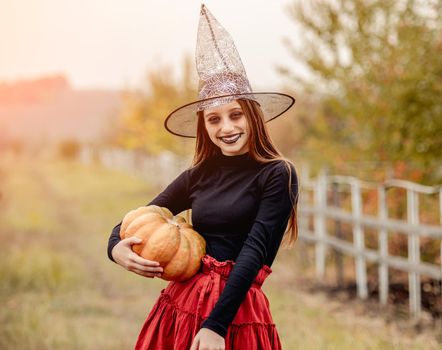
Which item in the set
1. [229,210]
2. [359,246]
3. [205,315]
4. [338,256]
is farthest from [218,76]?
[338,256]

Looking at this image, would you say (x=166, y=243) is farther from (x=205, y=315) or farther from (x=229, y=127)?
(x=229, y=127)

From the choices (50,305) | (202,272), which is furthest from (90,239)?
(202,272)

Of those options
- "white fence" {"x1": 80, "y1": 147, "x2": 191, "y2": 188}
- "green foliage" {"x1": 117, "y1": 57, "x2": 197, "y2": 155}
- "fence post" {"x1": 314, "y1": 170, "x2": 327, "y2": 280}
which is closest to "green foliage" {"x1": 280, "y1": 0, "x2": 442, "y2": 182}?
"fence post" {"x1": 314, "y1": 170, "x2": 327, "y2": 280}

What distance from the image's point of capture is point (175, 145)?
762 inches

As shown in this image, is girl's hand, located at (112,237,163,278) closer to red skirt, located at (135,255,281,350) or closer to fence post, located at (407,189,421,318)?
red skirt, located at (135,255,281,350)

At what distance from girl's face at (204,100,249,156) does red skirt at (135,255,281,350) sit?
0.41 meters

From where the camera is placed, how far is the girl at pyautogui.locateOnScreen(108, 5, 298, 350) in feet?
7.95

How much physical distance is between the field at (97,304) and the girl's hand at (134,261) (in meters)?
2.98

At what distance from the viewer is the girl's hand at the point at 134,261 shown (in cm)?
245

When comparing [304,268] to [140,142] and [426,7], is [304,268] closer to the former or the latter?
[426,7]

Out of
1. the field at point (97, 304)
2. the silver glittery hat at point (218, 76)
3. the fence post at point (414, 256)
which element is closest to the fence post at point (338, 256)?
the field at point (97, 304)

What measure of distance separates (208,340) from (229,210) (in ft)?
1.53

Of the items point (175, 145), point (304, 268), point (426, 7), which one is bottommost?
point (304, 268)

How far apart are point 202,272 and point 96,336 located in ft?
11.7
